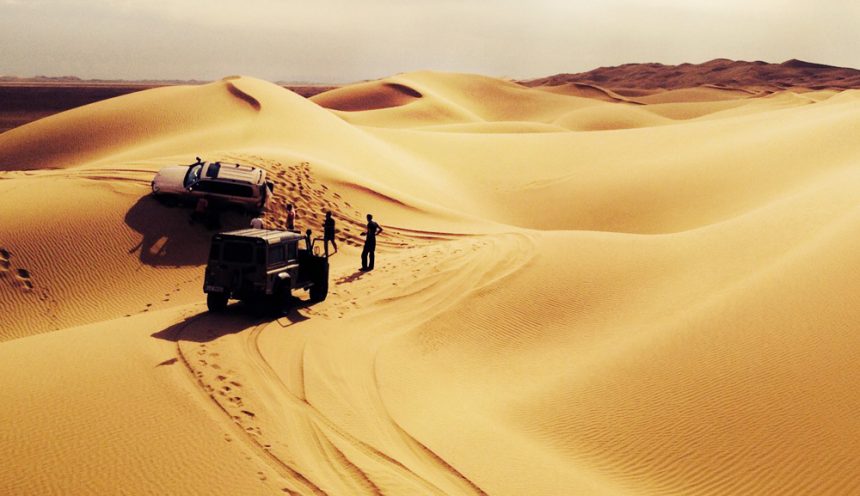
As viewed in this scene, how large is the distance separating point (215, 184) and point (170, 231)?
5.30 ft

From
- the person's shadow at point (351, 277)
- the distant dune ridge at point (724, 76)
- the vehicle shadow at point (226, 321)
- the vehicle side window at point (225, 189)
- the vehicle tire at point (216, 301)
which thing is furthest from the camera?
the distant dune ridge at point (724, 76)

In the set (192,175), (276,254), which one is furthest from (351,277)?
(192,175)

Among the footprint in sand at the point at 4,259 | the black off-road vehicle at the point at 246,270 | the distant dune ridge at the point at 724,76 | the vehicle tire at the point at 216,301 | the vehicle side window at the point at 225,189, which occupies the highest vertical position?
the distant dune ridge at the point at 724,76

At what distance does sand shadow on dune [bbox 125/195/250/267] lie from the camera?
16.5 m

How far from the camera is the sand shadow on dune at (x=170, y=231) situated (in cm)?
1655

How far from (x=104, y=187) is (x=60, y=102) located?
2811 inches

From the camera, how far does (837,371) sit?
8992 millimetres

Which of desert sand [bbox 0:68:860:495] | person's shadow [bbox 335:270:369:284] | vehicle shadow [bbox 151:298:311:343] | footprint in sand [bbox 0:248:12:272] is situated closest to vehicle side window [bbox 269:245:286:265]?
vehicle shadow [bbox 151:298:311:343]

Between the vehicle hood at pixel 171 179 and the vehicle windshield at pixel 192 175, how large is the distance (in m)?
0.13

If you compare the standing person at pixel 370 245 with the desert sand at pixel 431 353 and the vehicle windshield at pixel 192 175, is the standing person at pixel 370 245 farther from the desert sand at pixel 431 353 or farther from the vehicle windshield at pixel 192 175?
the vehicle windshield at pixel 192 175

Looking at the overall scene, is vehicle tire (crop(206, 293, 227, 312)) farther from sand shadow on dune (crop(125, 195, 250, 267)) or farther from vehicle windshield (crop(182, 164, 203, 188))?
vehicle windshield (crop(182, 164, 203, 188))

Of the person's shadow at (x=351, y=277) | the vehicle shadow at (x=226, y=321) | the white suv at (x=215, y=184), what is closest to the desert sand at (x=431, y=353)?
the vehicle shadow at (x=226, y=321)

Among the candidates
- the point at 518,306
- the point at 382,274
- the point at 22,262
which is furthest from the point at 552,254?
the point at 22,262

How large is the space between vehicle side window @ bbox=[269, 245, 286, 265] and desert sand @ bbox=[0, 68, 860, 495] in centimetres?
100
